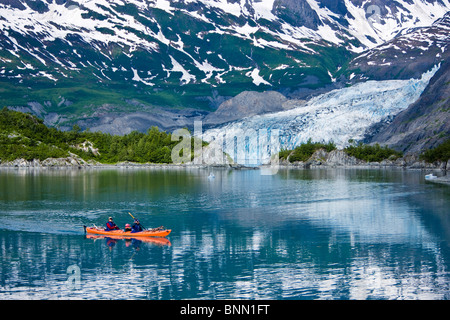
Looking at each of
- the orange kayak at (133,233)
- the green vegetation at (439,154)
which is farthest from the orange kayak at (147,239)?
the green vegetation at (439,154)

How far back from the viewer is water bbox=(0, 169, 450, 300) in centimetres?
3678

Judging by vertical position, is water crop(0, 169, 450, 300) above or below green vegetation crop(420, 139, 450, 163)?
below

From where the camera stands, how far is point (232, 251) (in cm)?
4769

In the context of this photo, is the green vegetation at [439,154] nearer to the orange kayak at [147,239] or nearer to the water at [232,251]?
the water at [232,251]

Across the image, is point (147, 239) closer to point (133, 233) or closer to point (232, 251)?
point (133, 233)

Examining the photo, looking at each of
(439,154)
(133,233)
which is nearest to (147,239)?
(133,233)

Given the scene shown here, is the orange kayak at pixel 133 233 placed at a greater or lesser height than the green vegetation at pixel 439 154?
lesser

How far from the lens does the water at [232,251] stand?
36.8 meters

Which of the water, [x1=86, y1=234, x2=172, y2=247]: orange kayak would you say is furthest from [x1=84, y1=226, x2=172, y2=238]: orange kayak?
the water

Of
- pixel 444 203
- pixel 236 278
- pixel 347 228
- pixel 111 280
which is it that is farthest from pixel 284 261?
pixel 444 203

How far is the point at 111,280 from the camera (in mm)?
38500

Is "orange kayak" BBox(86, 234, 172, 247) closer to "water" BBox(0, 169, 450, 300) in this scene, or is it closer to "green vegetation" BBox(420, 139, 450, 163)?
"water" BBox(0, 169, 450, 300)
